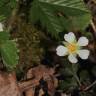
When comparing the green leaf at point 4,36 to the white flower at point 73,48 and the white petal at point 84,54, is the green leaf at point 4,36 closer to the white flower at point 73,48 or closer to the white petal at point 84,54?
the white flower at point 73,48

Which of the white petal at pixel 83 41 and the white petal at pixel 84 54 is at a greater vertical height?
the white petal at pixel 83 41

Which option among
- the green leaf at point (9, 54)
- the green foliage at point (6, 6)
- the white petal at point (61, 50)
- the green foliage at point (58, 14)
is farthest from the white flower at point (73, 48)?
the green foliage at point (6, 6)

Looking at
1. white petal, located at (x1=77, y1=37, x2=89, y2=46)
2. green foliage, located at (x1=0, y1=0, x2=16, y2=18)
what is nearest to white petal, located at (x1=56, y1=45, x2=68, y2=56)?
white petal, located at (x1=77, y1=37, x2=89, y2=46)

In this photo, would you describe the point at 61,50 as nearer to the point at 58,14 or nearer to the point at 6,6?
the point at 58,14

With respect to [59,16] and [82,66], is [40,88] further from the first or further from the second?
[59,16]

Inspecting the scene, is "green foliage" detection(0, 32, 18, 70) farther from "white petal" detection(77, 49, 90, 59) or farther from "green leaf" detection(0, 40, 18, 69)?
"white petal" detection(77, 49, 90, 59)
